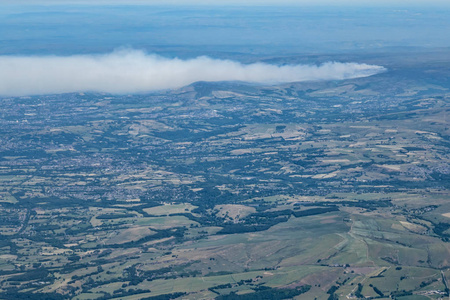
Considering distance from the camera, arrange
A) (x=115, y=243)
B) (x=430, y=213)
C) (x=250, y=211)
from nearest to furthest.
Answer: (x=115, y=243), (x=430, y=213), (x=250, y=211)

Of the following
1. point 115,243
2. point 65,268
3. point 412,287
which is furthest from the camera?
point 115,243

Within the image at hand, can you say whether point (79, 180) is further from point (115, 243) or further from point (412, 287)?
point (412, 287)

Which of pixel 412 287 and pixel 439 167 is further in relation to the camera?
pixel 439 167

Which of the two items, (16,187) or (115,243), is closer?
(115,243)

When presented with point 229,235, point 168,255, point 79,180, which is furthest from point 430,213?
point 79,180

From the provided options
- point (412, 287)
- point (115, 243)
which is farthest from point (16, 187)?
point (412, 287)

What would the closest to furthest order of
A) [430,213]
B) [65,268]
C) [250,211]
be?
[65,268], [430,213], [250,211]

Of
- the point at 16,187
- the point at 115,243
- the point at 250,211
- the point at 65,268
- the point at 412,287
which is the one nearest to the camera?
the point at 412,287

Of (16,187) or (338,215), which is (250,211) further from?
(16,187)
